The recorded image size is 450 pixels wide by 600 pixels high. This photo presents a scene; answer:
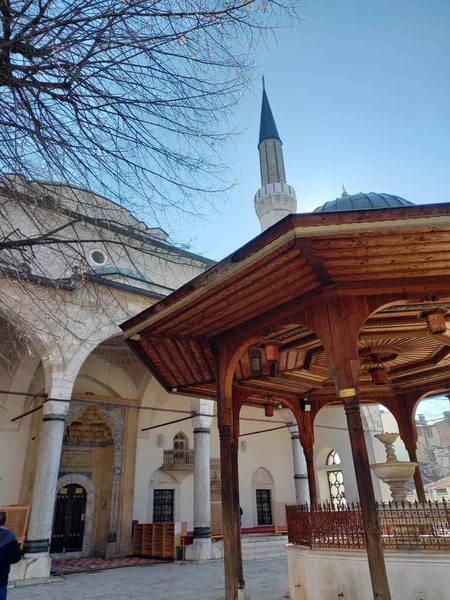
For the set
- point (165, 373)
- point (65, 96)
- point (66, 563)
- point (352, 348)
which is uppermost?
point (65, 96)

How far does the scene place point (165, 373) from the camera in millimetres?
6551

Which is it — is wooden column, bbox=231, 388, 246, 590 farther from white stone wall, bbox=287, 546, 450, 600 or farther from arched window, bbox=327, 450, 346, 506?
arched window, bbox=327, 450, 346, 506

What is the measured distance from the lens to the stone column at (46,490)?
25.4 ft

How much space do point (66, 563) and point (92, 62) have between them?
433 inches

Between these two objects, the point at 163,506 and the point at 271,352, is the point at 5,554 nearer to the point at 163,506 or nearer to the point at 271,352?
the point at 271,352

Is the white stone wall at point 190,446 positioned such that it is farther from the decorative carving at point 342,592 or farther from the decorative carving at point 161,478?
the decorative carving at point 342,592

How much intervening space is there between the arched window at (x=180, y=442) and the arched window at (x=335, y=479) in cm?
527

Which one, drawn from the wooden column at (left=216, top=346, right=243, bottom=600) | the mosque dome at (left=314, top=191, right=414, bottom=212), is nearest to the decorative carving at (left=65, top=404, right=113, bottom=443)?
the wooden column at (left=216, top=346, right=243, bottom=600)

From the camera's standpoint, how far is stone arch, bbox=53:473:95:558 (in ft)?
38.2

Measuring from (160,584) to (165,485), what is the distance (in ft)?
20.5

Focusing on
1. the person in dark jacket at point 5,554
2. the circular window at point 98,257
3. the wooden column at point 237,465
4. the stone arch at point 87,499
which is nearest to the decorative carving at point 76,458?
the stone arch at point 87,499

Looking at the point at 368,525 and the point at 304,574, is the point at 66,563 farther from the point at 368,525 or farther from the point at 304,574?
the point at 368,525

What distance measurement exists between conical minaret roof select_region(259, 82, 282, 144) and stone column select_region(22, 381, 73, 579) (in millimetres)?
15676

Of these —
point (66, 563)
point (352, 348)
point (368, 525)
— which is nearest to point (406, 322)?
point (352, 348)
